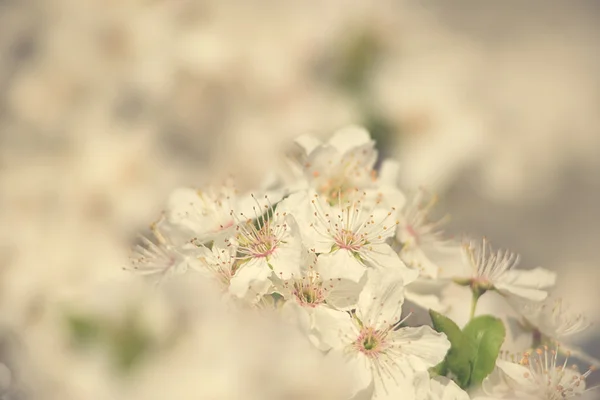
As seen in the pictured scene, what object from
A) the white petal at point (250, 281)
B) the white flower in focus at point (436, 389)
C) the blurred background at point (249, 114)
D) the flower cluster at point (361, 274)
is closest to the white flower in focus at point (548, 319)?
the flower cluster at point (361, 274)

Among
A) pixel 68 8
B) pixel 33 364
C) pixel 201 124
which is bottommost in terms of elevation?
pixel 33 364

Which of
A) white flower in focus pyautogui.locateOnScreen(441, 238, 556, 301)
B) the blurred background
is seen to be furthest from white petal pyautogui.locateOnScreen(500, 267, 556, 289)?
the blurred background

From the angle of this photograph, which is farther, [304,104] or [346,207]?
[304,104]

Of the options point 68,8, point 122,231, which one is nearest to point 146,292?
point 122,231

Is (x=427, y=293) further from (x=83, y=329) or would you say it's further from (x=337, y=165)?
(x=83, y=329)

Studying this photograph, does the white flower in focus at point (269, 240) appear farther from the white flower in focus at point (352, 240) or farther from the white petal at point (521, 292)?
the white petal at point (521, 292)

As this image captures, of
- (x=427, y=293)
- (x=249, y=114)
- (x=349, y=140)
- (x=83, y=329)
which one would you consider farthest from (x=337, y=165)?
(x=249, y=114)

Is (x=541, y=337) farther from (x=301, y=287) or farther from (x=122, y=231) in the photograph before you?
(x=122, y=231)
